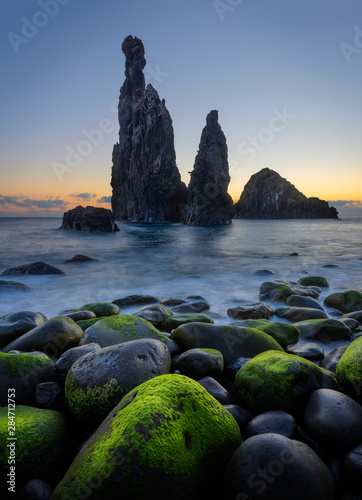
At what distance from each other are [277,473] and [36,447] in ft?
4.37

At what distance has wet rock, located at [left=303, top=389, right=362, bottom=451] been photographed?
175cm

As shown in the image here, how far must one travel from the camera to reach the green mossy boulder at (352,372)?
2107mm

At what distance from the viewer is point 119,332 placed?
10.9 feet

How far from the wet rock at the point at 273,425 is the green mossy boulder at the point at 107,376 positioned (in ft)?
2.46

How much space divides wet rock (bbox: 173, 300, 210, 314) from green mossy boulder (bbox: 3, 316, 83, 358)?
2.52 metres

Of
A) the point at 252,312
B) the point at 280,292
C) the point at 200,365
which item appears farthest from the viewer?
the point at 280,292

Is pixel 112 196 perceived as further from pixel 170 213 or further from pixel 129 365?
pixel 129 365

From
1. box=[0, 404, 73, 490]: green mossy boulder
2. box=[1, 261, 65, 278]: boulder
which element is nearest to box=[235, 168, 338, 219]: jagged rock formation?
box=[1, 261, 65, 278]: boulder

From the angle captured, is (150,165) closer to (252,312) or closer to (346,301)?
(346,301)

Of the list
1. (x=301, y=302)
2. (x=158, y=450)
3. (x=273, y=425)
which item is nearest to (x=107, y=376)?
(x=158, y=450)

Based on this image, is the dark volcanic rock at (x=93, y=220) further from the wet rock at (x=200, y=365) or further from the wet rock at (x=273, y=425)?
the wet rock at (x=273, y=425)

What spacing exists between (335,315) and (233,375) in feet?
12.6

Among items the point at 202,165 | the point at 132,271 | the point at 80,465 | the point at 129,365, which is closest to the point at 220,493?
the point at 80,465

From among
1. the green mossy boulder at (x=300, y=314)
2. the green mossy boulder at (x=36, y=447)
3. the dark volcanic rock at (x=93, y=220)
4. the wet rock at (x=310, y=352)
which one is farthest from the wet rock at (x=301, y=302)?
the dark volcanic rock at (x=93, y=220)
